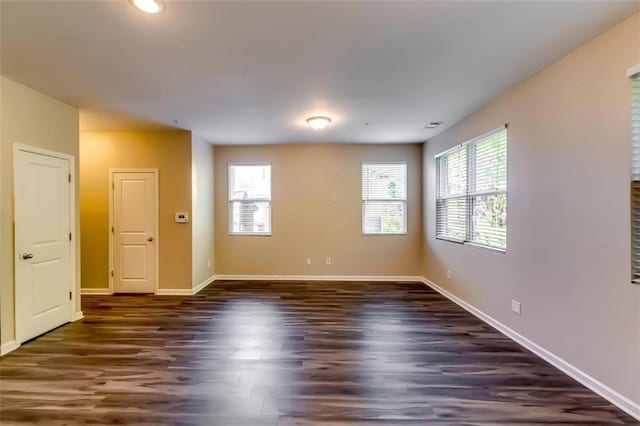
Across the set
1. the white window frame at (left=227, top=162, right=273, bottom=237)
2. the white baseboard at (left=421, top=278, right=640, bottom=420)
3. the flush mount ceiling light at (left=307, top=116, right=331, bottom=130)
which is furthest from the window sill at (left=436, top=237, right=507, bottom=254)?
the white window frame at (left=227, top=162, right=273, bottom=237)

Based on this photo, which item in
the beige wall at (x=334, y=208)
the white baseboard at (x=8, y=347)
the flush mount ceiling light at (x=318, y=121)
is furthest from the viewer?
the beige wall at (x=334, y=208)

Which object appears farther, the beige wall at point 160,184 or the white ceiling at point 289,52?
the beige wall at point 160,184

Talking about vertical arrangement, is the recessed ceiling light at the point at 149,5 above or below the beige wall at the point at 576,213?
above

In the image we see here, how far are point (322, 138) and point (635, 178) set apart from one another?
422cm

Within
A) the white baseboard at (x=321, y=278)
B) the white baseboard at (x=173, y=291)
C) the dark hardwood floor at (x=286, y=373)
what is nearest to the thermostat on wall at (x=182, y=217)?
the white baseboard at (x=173, y=291)

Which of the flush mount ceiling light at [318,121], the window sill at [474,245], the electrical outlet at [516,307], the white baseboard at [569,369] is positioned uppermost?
the flush mount ceiling light at [318,121]

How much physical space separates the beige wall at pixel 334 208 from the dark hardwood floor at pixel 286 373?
1.94m

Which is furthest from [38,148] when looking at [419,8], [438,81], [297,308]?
[438,81]

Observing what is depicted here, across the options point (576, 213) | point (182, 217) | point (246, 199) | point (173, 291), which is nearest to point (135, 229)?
point (182, 217)

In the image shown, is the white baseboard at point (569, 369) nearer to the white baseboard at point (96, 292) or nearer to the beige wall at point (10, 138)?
the beige wall at point (10, 138)

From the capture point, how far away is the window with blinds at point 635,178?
2.06m

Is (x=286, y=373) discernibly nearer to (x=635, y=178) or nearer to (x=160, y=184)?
(x=635, y=178)

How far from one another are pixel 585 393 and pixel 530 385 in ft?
1.14

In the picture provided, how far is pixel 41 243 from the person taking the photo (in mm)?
3432
